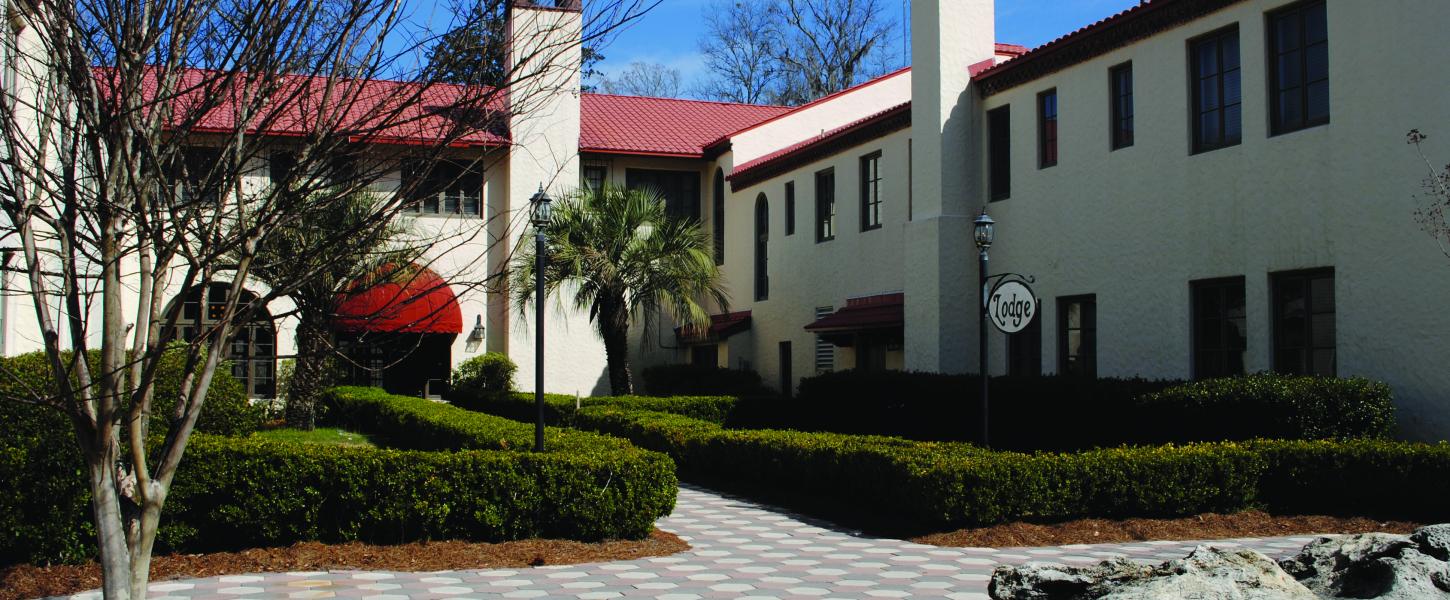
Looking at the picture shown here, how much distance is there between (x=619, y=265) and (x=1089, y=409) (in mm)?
11167

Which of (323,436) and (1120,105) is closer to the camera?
(1120,105)

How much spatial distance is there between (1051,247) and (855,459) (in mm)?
7994

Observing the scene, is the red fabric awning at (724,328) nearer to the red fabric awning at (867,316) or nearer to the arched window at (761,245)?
the arched window at (761,245)

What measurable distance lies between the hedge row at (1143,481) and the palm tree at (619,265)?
1226 cm

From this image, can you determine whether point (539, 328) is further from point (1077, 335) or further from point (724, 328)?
point (724, 328)

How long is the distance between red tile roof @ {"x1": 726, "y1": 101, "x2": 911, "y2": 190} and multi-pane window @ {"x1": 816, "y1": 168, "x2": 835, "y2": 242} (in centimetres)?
49

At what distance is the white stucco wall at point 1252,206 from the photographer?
1380cm

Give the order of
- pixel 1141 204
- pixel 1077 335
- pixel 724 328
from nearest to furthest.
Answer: pixel 1141 204 < pixel 1077 335 < pixel 724 328

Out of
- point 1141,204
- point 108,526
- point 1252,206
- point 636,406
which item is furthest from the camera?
point 636,406

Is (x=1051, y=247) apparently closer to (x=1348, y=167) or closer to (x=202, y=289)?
(x=1348, y=167)

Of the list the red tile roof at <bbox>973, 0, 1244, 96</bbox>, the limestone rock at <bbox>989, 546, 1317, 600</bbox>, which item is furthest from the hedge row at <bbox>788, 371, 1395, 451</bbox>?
the limestone rock at <bbox>989, 546, 1317, 600</bbox>

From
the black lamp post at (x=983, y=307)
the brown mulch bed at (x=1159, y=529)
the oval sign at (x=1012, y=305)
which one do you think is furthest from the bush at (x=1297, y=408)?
the black lamp post at (x=983, y=307)

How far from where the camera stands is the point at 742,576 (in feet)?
31.3

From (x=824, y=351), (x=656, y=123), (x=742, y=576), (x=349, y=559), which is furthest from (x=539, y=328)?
(x=656, y=123)
